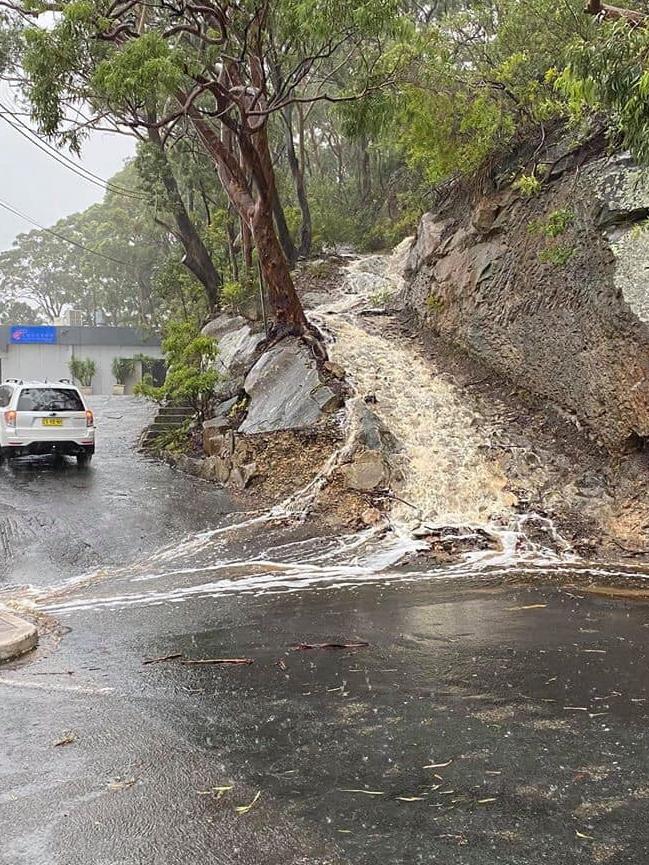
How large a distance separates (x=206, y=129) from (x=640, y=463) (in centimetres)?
1139

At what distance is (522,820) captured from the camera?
3354 mm

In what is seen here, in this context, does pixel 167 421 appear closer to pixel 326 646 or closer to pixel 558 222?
pixel 558 222

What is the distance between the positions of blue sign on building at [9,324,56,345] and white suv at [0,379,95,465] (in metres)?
26.9

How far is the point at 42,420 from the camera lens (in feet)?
46.5

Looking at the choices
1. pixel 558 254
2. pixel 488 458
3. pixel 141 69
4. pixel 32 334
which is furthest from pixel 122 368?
pixel 558 254

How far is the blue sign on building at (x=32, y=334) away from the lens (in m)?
39.8

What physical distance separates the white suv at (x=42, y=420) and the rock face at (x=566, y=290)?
7982mm

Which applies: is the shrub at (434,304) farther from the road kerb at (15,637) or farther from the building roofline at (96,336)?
the building roofline at (96,336)

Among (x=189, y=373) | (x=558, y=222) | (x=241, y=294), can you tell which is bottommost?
(x=189, y=373)

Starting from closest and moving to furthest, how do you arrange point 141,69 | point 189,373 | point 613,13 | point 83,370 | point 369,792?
point 369,792
point 613,13
point 141,69
point 189,373
point 83,370

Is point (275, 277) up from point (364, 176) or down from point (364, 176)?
down

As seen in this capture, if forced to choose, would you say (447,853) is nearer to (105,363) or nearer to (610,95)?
(610,95)

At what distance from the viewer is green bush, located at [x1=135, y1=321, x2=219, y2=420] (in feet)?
52.4

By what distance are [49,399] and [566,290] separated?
9.99 meters
